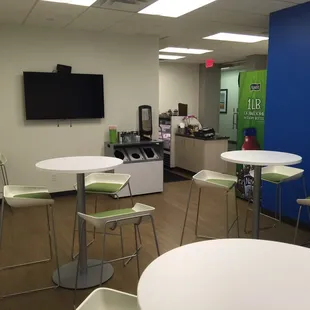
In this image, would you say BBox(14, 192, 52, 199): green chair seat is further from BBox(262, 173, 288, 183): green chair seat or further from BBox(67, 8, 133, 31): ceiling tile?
BBox(67, 8, 133, 31): ceiling tile

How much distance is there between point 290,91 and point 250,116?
1.14 meters

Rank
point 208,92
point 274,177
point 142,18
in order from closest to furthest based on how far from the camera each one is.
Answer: point 274,177 → point 142,18 → point 208,92

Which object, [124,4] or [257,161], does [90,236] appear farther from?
[124,4]

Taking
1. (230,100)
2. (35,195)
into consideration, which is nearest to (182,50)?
(230,100)

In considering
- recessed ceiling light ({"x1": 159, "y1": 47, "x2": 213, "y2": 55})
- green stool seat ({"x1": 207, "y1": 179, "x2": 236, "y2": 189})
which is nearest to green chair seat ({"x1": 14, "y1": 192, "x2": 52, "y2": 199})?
green stool seat ({"x1": 207, "y1": 179, "x2": 236, "y2": 189})

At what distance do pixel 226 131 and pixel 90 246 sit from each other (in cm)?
838

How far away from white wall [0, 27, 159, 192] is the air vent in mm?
1354

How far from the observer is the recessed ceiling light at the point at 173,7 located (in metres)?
3.71

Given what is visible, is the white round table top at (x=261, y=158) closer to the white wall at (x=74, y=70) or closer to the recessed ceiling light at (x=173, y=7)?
the recessed ceiling light at (x=173, y=7)

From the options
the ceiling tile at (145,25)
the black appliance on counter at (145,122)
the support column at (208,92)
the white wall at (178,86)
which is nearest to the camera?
the ceiling tile at (145,25)

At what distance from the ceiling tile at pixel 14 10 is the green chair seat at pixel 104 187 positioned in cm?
219

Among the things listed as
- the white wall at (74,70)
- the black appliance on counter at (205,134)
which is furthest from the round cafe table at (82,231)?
the black appliance on counter at (205,134)

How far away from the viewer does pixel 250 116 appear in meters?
4.99

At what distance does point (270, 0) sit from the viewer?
3.54 m
